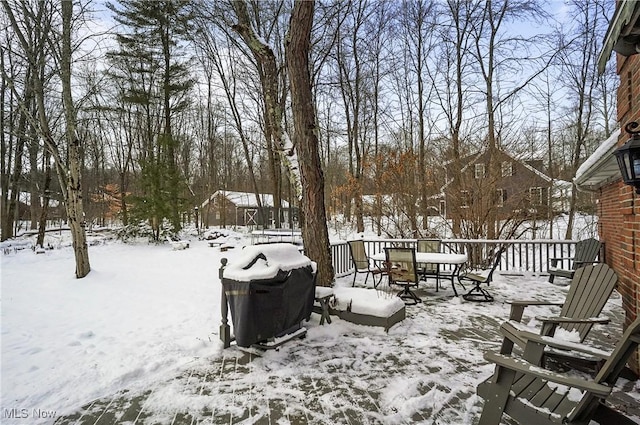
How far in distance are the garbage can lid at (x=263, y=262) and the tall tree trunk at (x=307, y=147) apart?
137 centimetres

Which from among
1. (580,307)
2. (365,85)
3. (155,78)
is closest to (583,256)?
(580,307)

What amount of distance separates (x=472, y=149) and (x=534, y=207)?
7.40 ft

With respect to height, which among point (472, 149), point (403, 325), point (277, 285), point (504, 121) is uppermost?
point (504, 121)

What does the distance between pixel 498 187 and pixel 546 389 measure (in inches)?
297

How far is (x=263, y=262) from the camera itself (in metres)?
3.42

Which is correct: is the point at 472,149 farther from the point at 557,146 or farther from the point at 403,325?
the point at 557,146

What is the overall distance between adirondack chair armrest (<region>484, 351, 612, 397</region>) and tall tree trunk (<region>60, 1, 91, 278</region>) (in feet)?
27.6

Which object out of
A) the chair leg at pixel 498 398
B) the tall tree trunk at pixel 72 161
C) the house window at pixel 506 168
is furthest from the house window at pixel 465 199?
the tall tree trunk at pixel 72 161

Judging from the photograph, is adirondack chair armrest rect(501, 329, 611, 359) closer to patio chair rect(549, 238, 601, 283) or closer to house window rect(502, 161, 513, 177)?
patio chair rect(549, 238, 601, 283)

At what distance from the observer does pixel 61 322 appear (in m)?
4.55

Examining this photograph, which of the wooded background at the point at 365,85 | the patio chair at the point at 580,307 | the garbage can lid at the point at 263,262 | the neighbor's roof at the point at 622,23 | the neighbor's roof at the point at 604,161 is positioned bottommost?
the patio chair at the point at 580,307

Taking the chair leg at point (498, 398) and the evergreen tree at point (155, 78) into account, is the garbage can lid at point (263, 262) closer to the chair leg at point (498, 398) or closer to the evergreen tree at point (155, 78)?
the chair leg at point (498, 398)

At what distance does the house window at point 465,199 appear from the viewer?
8.99 metres

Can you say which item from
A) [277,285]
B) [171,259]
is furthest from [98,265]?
[277,285]
